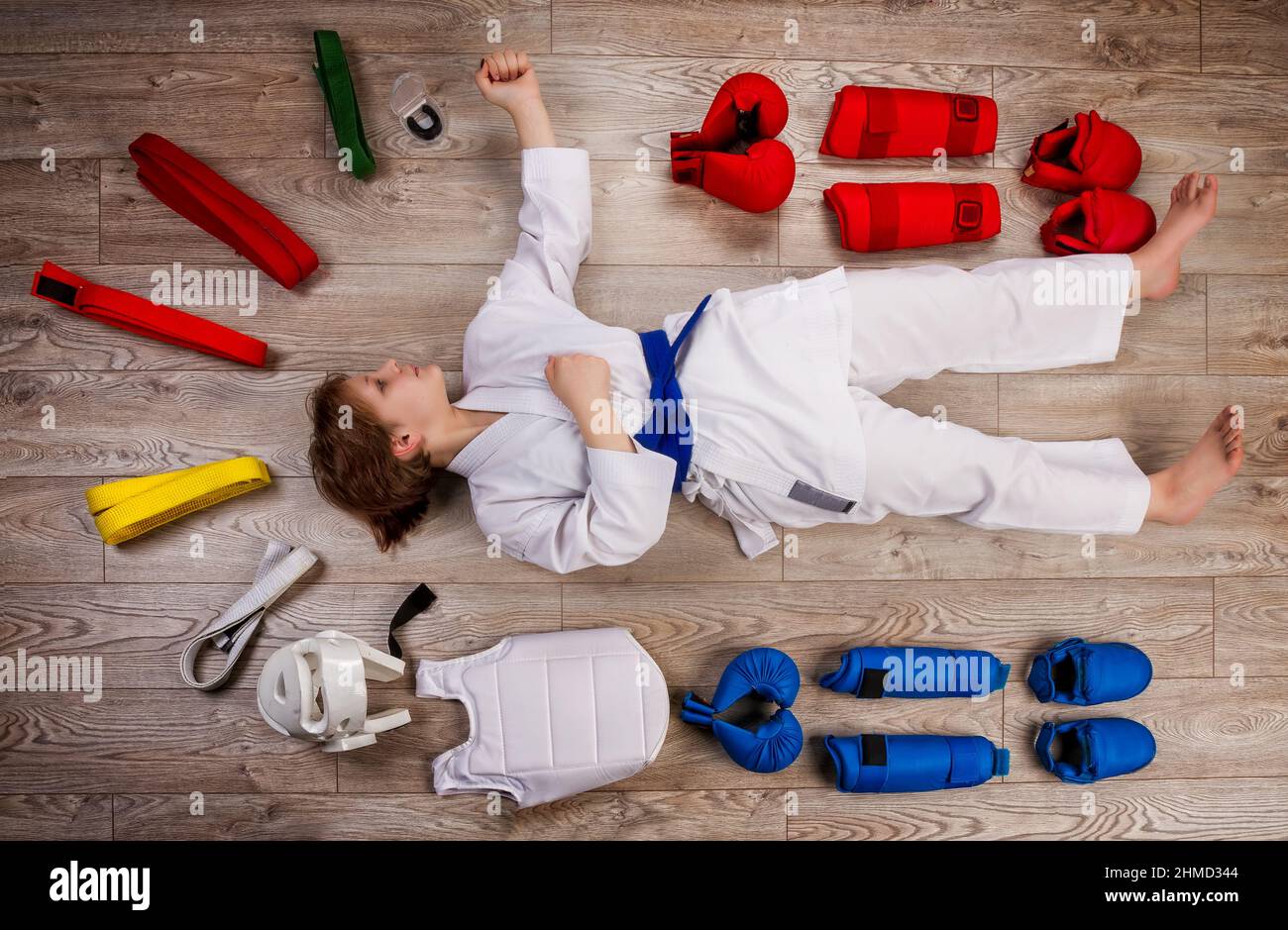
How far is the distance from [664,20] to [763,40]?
0.23 meters

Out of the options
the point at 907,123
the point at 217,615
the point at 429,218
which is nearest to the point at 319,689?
the point at 217,615

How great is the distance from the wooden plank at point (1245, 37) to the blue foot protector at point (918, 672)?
57.7 inches

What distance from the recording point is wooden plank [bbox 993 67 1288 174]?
5.94 feet

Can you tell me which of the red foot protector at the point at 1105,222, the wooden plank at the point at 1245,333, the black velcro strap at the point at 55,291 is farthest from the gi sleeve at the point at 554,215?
the wooden plank at the point at 1245,333

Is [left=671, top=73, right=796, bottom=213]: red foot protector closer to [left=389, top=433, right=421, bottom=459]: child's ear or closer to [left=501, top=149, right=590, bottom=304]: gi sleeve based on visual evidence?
[left=501, top=149, right=590, bottom=304]: gi sleeve

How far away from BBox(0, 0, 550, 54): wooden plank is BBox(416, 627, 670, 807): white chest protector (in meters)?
1.36

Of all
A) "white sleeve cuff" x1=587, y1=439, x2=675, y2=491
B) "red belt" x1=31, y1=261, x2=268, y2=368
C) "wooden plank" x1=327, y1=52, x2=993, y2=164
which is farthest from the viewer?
"wooden plank" x1=327, y1=52, x2=993, y2=164

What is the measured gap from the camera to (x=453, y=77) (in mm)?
1780

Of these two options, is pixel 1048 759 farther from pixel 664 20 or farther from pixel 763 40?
pixel 664 20

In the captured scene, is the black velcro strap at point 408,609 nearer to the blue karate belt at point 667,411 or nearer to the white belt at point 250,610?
the white belt at point 250,610

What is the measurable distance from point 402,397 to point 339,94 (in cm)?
70

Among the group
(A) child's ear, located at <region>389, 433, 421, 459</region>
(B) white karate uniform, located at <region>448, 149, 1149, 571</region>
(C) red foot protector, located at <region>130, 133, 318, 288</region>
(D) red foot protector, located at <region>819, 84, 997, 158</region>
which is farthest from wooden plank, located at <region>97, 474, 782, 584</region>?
(D) red foot protector, located at <region>819, 84, 997, 158</region>

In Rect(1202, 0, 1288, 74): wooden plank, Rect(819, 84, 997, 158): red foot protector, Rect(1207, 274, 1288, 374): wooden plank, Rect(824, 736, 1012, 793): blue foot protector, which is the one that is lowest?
Rect(824, 736, 1012, 793): blue foot protector
